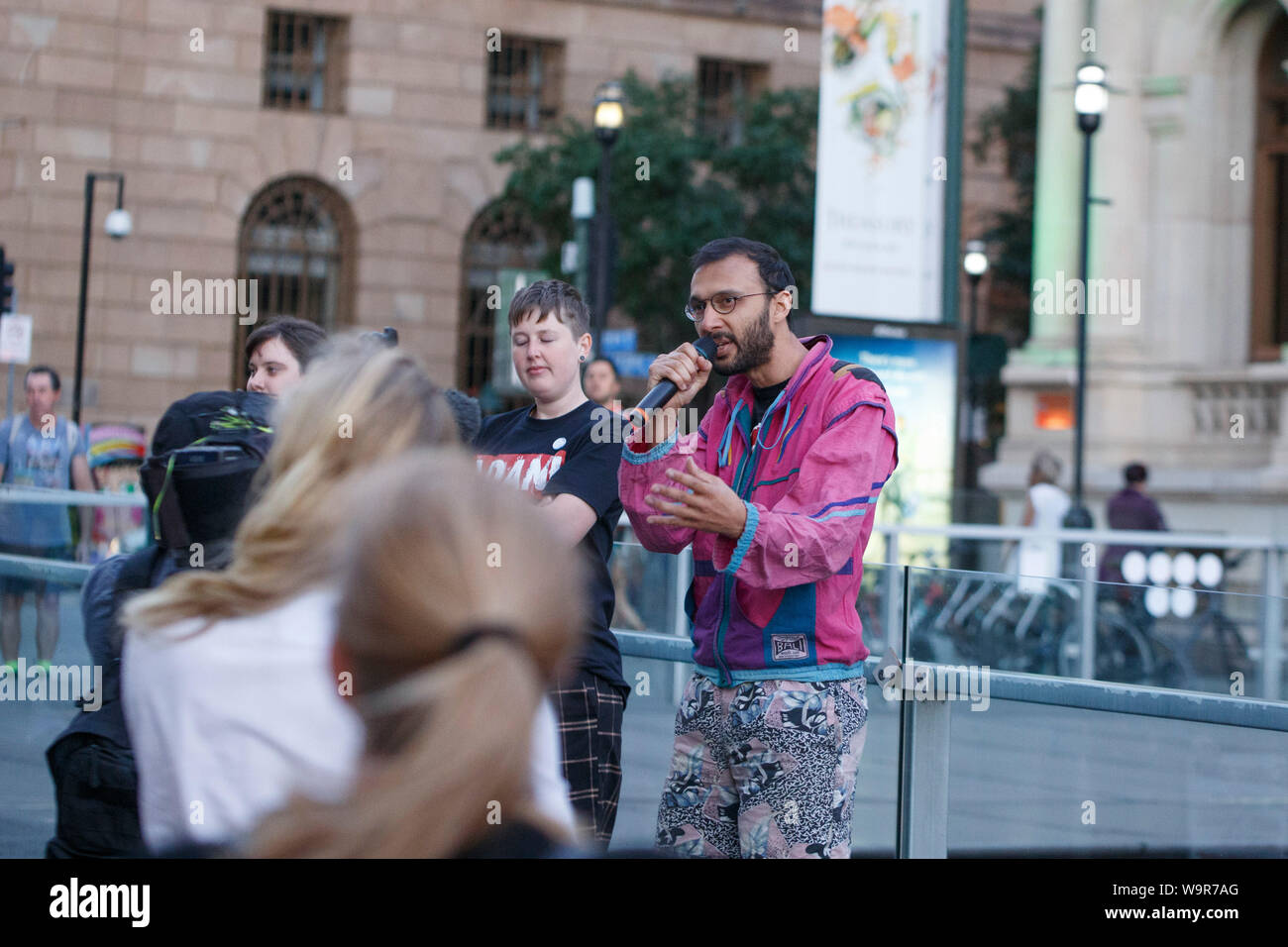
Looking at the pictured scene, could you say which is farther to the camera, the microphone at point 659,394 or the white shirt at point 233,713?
the microphone at point 659,394

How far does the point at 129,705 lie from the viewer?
7.36 feet

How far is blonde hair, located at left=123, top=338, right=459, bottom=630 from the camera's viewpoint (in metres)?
2.17

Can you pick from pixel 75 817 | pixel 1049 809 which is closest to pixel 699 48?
pixel 1049 809

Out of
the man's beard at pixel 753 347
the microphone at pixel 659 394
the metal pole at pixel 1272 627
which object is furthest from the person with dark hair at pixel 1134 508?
the microphone at pixel 659 394

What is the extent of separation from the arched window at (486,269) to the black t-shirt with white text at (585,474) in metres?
28.5

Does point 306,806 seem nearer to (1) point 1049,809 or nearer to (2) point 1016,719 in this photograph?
(2) point 1016,719

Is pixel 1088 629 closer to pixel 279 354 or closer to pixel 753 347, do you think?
pixel 753 347

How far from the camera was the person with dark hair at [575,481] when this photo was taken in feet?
13.2

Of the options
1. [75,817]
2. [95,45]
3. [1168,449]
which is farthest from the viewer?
[95,45]

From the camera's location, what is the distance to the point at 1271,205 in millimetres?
19516

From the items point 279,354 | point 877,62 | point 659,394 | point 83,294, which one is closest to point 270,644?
point 659,394

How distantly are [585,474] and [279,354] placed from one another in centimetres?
95

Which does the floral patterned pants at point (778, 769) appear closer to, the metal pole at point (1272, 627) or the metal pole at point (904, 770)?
the metal pole at point (904, 770)

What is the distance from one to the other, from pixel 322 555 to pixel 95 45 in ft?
99.7
